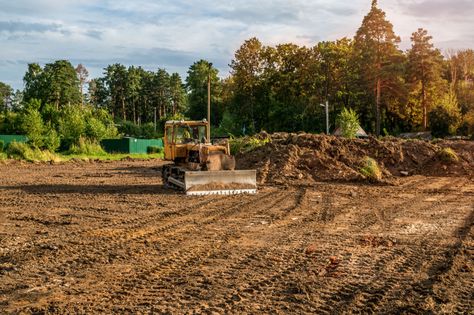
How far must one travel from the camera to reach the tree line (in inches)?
1863

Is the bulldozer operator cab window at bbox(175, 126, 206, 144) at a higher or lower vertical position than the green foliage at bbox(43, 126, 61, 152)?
higher

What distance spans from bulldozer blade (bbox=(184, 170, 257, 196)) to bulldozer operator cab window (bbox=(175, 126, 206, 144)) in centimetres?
193

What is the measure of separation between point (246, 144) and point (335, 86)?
34218 millimetres

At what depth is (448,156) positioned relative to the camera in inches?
943

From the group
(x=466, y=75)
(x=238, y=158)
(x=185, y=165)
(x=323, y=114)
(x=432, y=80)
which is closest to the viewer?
(x=185, y=165)

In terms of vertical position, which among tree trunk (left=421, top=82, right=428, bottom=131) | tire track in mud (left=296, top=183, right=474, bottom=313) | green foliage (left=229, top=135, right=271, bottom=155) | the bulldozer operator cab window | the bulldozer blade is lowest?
tire track in mud (left=296, top=183, right=474, bottom=313)

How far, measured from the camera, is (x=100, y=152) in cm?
4531

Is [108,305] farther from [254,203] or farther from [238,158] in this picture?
[238,158]

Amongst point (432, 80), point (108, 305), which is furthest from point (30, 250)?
point (432, 80)

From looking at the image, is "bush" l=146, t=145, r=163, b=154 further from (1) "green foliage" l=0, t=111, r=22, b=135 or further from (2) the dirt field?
(2) the dirt field

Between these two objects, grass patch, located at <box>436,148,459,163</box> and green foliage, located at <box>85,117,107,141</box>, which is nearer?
grass patch, located at <box>436,148,459,163</box>

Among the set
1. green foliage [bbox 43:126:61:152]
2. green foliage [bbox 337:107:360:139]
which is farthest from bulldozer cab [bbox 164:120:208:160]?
green foliage [bbox 43:126:61:152]

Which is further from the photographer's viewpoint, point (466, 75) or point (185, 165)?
point (466, 75)

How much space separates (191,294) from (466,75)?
6884cm
